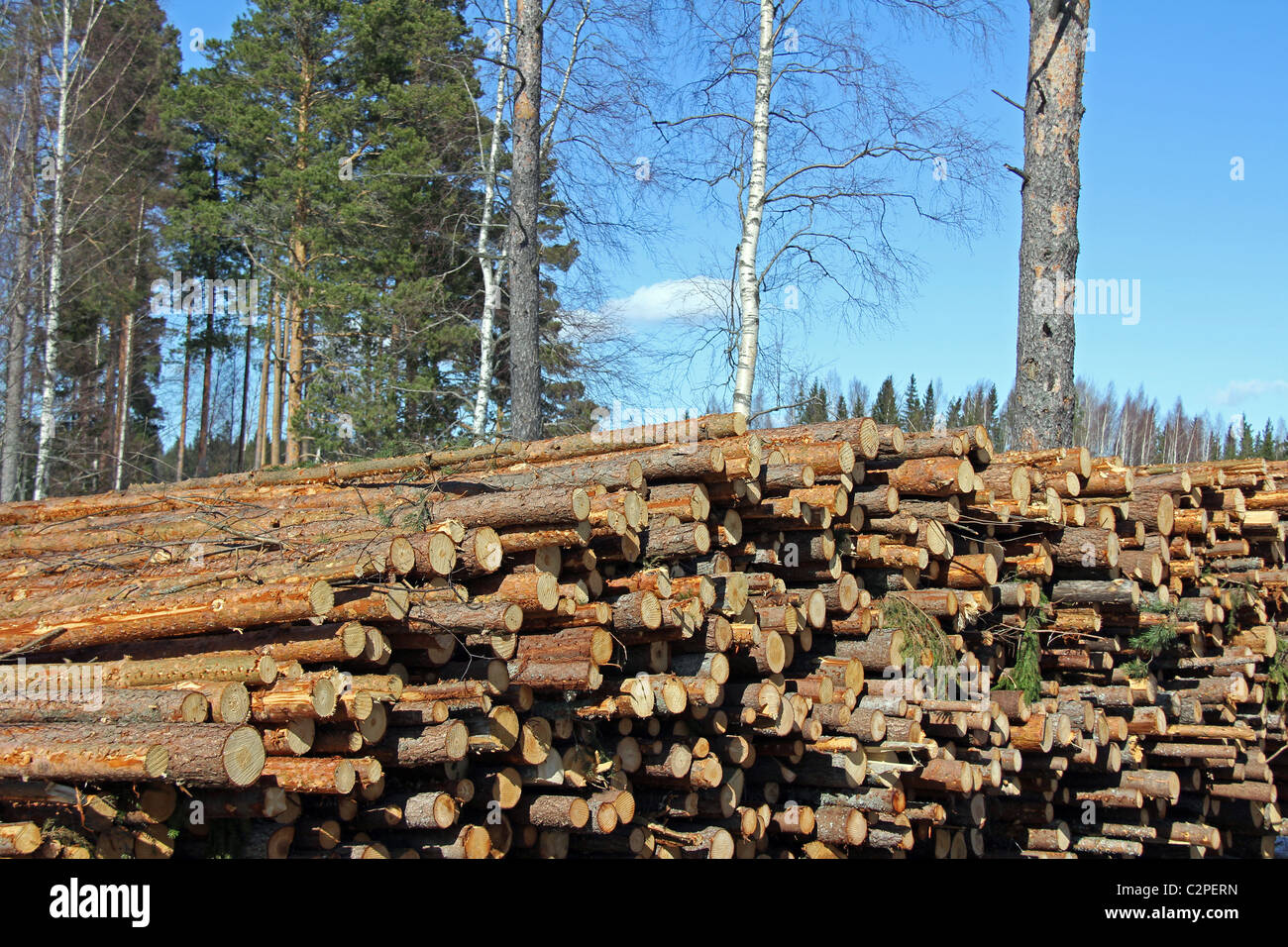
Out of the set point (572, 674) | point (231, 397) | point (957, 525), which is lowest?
point (572, 674)

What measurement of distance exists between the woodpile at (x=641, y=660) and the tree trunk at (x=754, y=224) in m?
3.95

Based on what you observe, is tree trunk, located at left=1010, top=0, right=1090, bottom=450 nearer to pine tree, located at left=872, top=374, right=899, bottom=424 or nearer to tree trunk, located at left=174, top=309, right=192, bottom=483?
tree trunk, located at left=174, top=309, right=192, bottom=483

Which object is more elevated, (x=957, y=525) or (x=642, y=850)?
(x=957, y=525)

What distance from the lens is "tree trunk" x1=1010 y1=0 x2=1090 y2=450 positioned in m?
9.70

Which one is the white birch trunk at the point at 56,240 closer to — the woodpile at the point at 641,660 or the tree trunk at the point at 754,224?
the woodpile at the point at 641,660

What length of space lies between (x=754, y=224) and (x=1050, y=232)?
336 cm

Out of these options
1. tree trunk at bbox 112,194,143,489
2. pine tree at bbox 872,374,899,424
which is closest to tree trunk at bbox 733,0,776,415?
tree trunk at bbox 112,194,143,489

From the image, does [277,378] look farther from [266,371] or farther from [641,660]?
[641,660]

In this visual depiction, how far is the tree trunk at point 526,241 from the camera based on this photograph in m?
10.5

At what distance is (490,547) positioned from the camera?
5.11m

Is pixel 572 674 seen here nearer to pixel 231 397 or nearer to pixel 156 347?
pixel 156 347

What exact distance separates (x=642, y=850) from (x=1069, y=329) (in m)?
6.73

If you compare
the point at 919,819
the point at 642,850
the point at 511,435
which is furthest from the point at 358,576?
the point at 511,435

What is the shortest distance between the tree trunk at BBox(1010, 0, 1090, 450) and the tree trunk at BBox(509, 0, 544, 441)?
4.92 m
